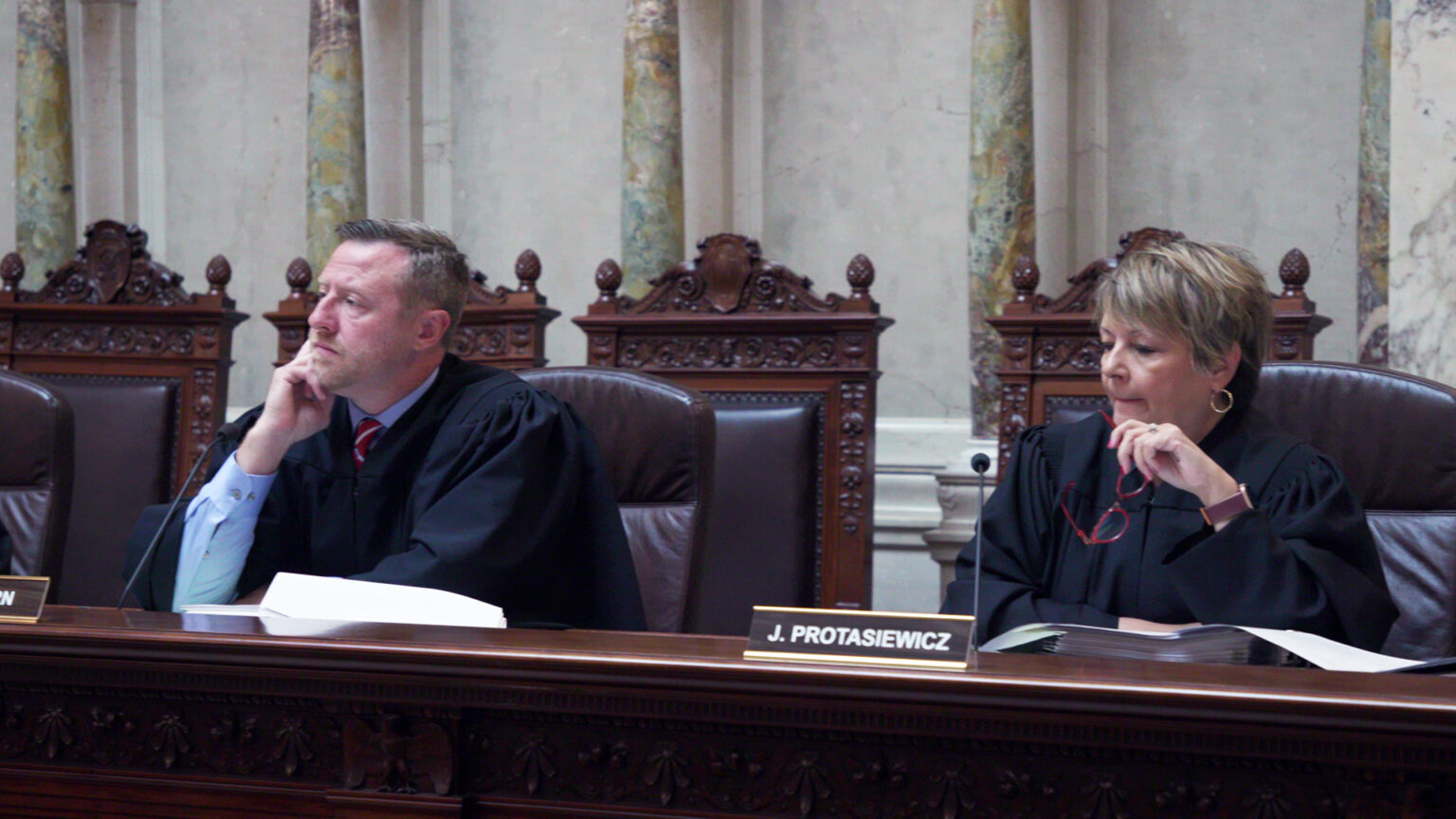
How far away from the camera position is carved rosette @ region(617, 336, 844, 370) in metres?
3.95

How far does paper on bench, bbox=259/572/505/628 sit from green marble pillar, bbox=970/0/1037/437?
4.19 metres

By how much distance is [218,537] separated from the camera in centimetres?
231

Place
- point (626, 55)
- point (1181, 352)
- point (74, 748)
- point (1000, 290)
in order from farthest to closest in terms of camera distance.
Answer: point (626, 55)
point (1000, 290)
point (1181, 352)
point (74, 748)

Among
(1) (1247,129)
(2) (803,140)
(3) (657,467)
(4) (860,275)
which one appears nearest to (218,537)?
(3) (657,467)

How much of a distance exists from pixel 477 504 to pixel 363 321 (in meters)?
0.39

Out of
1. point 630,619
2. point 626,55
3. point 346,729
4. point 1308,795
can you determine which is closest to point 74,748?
point 346,729

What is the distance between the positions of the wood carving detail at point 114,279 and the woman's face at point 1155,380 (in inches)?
134

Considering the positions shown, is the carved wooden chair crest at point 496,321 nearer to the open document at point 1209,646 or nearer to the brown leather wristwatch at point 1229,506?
the brown leather wristwatch at point 1229,506

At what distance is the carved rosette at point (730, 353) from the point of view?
3953 mm

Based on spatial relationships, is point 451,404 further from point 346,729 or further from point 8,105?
point 8,105

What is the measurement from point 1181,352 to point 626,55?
184 inches

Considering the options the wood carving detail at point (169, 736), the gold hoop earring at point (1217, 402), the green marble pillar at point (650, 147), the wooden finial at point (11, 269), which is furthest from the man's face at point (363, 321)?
the green marble pillar at point (650, 147)

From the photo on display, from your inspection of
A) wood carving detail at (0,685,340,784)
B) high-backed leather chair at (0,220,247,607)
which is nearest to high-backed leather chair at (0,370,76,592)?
high-backed leather chair at (0,220,247,607)

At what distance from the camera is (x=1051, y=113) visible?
6.50m
